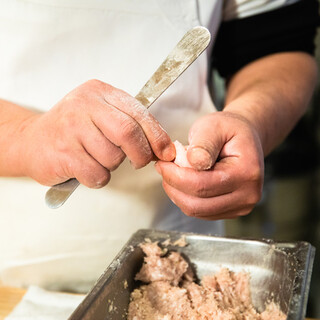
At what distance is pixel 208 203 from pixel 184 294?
15 centimetres

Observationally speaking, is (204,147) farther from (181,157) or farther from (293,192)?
(293,192)

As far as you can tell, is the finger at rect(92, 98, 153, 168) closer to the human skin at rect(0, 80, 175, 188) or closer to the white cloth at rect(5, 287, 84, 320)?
the human skin at rect(0, 80, 175, 188)

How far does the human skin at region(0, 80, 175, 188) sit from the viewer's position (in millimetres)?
623

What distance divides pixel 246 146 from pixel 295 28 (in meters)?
0.45

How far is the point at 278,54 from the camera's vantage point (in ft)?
3.31

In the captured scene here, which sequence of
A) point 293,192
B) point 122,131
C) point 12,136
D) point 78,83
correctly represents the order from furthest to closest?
point 293,192
point 78,83
point 12,136
point 122,131

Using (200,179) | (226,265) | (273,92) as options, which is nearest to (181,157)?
(200,179)

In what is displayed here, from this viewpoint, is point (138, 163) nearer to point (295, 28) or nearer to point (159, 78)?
point (159, 78)

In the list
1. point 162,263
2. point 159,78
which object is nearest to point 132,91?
point 159,78

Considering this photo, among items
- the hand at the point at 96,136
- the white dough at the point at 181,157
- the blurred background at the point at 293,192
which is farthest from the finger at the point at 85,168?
the blurred background at the point at 293,192

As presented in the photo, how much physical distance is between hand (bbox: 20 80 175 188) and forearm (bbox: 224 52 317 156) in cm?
24

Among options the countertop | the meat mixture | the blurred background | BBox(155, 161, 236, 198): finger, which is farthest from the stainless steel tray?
the blurred background

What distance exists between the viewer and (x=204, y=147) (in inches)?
24.6

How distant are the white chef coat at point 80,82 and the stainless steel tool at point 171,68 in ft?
0.69
